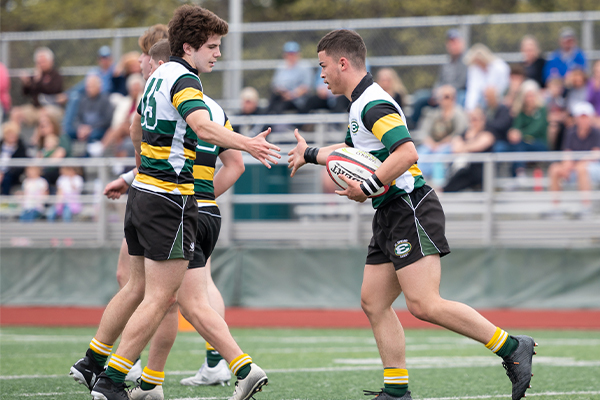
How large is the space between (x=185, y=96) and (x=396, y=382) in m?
2.10

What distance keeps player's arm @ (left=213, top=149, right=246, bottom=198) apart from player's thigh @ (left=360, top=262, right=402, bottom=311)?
1.33 m

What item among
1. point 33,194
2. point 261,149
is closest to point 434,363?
point 261,149

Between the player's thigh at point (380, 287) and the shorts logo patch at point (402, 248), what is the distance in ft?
0.60

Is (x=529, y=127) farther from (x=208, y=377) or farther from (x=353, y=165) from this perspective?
(x=353, y=165)

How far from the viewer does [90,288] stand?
38.3 ft

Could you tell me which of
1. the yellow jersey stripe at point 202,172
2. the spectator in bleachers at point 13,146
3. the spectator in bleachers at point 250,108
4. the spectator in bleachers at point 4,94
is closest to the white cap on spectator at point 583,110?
the spectator in bleachers at point 250,108

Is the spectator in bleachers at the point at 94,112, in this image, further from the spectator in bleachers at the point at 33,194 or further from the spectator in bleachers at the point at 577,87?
the spectator in bleachers at the point at 577,87

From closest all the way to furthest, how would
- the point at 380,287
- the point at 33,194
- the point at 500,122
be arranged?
1. the point at 380,287
2. the point at 500,122
3. the point at 33,194

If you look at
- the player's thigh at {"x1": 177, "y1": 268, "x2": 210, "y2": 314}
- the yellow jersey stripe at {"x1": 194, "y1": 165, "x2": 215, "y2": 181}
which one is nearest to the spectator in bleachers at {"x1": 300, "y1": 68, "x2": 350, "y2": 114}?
the yellow jersey stripe at {"x1": 194, "y1": 165, "x2": 215, "y2": 181}

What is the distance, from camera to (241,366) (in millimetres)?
4578

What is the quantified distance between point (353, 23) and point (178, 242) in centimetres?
985

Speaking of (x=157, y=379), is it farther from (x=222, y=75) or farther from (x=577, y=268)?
(x=222, y=75)

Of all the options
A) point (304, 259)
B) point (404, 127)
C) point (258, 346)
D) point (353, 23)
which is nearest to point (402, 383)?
→ point (404, 127)

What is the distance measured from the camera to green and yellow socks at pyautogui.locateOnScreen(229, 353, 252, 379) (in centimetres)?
456
